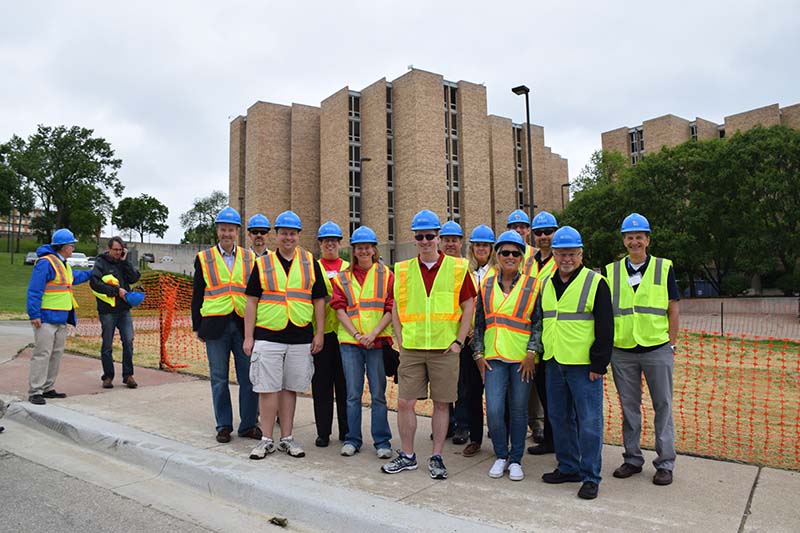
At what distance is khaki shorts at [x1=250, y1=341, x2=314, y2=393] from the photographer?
5047 mm

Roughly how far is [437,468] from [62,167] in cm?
8347

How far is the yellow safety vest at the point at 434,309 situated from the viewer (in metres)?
4.62

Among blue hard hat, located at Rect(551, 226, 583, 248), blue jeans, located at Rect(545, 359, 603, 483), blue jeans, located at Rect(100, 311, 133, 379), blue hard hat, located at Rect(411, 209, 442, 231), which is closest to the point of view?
blue jeans, located at Rect(545, 359, 603, 483)

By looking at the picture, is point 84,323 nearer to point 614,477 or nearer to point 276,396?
point 276,396

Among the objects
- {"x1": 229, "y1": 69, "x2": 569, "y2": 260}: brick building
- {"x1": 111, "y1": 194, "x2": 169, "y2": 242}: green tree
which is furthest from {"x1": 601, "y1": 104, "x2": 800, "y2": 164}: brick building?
{"x1": 111, "y1": 194, "x2": 169, "y2": 242}: green tree

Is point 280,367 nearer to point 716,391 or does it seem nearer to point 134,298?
point 134,298

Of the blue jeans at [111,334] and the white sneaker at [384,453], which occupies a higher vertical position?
the blue jeans at [111,334]

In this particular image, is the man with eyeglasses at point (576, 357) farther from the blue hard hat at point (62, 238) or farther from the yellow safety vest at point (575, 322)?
the blue hard hat at point (62, 238)

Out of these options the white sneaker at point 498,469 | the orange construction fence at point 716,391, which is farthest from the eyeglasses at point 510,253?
the orange construction fence at point 716,391

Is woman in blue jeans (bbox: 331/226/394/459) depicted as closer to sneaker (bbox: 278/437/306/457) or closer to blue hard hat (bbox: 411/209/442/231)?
sneaker (bbox: 278/437/306/457)

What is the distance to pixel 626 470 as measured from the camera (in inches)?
179

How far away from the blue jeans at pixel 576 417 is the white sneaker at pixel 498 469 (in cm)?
44

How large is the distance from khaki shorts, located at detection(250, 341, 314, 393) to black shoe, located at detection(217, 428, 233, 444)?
81cm

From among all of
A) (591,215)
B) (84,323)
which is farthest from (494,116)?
(84,323)
